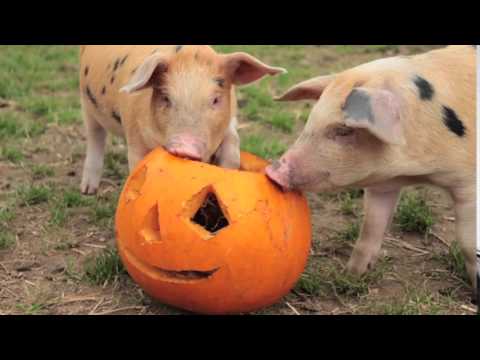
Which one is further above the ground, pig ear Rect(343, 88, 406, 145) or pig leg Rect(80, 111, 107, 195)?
pig ear Rect(343, 88, 406, 145)

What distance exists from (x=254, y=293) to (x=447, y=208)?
238 cm

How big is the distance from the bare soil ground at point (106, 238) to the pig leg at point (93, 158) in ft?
0.33

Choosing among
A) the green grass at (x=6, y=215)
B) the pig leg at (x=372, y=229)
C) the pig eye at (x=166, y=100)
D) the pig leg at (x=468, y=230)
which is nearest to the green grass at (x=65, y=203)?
the green grass at (x=6, y=215)

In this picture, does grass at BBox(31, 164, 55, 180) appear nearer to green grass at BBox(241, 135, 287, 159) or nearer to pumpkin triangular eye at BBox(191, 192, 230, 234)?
green grass at BBox(241, 135, 287, 159)

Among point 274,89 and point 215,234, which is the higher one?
point 215,234

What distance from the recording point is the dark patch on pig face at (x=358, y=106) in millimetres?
3668

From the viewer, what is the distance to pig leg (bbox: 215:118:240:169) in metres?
4.70

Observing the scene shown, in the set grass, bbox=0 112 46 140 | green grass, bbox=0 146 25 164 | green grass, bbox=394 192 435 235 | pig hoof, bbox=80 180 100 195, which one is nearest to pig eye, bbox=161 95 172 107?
pig hoof, bbox=80 180 100 195

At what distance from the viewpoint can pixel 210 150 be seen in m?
4.48

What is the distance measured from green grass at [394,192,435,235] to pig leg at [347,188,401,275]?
0.64 m

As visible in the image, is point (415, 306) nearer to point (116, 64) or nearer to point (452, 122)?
point (452, 122)

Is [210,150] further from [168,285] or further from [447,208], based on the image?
[447,208]

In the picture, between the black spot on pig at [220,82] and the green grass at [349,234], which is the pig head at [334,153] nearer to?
the black spot on pig at [220,82]
